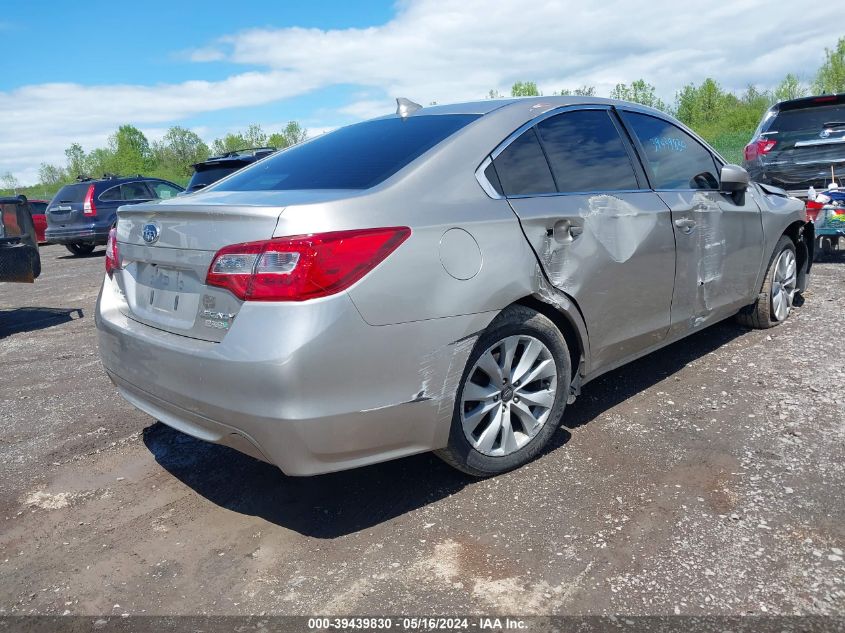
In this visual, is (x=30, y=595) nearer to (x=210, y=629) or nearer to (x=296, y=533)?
(x=210, y=629)

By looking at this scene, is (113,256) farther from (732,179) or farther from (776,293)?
(776,293)

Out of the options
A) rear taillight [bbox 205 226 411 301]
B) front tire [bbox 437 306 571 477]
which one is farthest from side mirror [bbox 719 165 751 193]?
rear taillight [bbox 205 226 411 301]

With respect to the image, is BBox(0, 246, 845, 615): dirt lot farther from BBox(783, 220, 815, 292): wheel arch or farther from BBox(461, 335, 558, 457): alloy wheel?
BBox(783, 220, 815, 292): wheel arch

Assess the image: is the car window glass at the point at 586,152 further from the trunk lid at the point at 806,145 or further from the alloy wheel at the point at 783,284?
the trunk lid at the point at 806,145

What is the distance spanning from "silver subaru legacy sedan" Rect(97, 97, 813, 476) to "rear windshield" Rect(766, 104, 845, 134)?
17.4ft

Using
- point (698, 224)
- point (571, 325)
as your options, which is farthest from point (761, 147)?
point (571, 325)

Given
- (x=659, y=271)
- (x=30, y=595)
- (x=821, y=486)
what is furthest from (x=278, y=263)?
(x=821, y=486)

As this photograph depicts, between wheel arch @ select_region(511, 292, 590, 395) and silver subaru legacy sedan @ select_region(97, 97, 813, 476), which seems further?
wheel arch @ select_region(511, 292, 590, 395)

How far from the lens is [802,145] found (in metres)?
7.91

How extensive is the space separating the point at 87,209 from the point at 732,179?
1386cm

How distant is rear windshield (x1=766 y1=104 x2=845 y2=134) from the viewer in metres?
7.87

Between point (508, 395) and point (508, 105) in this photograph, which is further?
point (508, 105)

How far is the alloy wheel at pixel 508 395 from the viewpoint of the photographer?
283cm

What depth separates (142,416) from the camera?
4.04 meters
